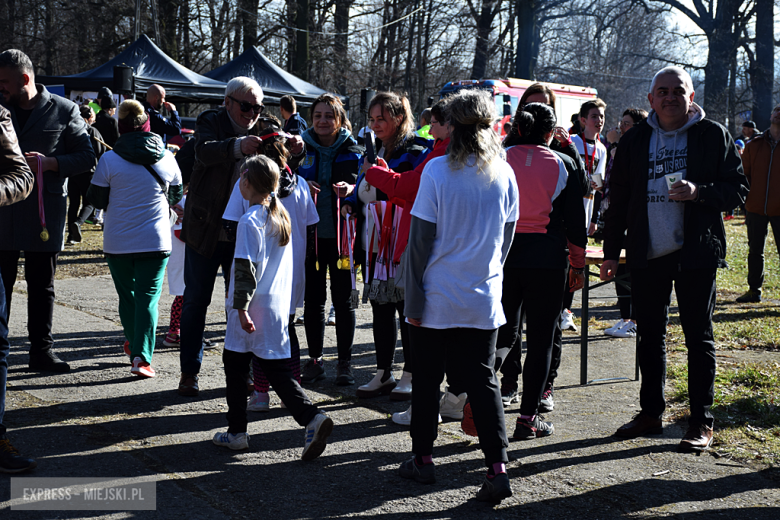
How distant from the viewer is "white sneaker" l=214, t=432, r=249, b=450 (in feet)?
12.7

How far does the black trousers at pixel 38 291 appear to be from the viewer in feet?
17.0

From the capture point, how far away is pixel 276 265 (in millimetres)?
3857

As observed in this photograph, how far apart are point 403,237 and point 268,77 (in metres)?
14.4

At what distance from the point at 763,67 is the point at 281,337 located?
30.8 metres

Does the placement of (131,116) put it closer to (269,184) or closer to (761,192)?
(269,184)

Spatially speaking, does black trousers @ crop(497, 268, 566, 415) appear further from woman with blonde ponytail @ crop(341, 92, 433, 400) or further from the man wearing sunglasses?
the man wearing sunglasses

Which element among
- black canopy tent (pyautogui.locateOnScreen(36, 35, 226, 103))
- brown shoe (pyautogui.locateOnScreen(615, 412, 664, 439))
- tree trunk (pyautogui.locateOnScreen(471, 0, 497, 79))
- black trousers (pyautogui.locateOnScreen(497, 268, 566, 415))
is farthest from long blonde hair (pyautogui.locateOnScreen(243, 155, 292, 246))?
tree trunk (pyautogui.locateOnScreen(471, 0, 497, 79))

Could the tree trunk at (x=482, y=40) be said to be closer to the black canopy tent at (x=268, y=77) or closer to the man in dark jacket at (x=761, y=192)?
the black canopy tent at (x=268, y=77)

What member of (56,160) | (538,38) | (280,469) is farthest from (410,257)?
(538,38)

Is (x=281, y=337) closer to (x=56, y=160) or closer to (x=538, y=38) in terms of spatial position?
(x=56, y=160)

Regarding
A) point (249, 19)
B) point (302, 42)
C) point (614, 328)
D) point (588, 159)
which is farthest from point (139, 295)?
point (249, 19)

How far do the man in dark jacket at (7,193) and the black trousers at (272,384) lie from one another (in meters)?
0.95

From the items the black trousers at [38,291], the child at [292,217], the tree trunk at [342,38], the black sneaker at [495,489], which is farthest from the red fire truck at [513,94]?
the black sneaker at [495,489]

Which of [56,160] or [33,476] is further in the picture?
[56,160]
